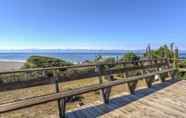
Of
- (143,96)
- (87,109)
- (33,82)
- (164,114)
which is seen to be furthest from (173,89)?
(33,82)

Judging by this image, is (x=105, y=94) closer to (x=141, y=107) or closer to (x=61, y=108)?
(x=141, y=107)

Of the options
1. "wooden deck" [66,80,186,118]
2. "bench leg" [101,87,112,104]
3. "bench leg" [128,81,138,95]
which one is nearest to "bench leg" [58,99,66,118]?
"wooden deck" [66,80,186,118]

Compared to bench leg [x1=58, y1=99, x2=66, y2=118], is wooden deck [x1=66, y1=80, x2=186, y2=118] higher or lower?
lower

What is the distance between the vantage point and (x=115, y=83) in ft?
14.2

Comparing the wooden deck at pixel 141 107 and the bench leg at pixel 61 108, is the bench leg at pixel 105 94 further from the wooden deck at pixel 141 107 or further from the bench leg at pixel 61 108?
the bench leg at pixel 61 108

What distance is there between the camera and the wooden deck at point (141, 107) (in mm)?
A: 3582

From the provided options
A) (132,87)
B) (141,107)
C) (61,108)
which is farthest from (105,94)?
(61,108)

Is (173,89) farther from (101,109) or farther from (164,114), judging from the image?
(101,109)

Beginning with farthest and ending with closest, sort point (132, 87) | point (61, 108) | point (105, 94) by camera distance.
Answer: point (132, 87)
point (105, 94)
point (61, 108)

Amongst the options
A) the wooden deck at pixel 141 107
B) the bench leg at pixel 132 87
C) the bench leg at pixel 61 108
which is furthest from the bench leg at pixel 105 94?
the bench leg at pixel 61 108

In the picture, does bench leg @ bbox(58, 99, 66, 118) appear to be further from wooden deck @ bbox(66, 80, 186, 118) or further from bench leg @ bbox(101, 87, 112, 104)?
bench leg @ bbox(101, 87, 112, 104)

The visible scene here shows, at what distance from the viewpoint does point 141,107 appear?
4.01 m

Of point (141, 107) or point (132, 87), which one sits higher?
point (132, 87)

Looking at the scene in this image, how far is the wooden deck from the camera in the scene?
358 centimetres
